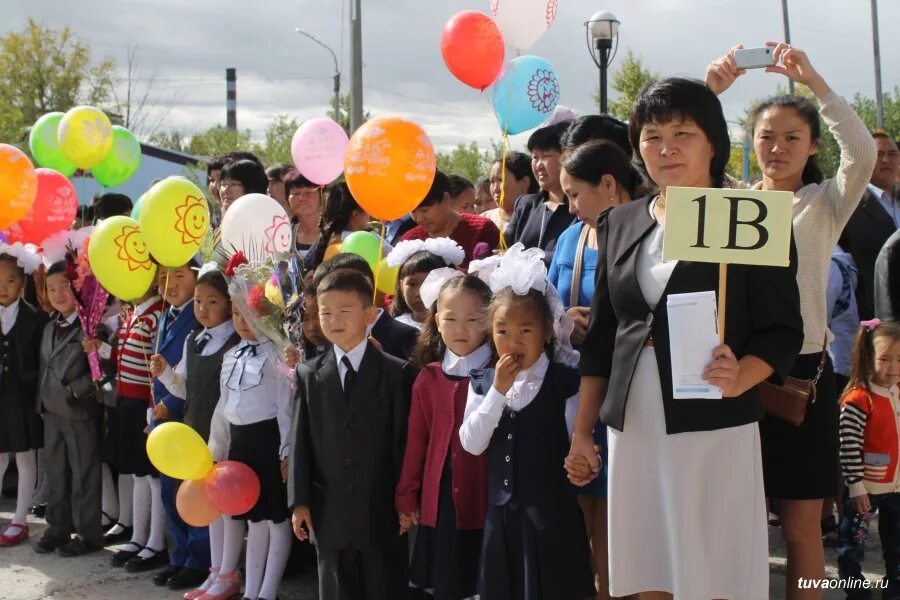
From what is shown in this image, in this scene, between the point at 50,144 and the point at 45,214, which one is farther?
the point at 50,144

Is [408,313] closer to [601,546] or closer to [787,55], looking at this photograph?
[601,546]

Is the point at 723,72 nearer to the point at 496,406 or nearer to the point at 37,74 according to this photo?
the point at 496,406

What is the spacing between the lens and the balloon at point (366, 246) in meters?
4.96

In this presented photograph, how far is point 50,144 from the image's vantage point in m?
6.80

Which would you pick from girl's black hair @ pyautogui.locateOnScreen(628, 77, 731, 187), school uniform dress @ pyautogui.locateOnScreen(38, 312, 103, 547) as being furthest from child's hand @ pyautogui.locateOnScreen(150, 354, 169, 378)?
girl's black hair @ pyautogui.locateOnScreen(628, 77, 731, 187)

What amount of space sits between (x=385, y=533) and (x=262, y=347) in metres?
1.24

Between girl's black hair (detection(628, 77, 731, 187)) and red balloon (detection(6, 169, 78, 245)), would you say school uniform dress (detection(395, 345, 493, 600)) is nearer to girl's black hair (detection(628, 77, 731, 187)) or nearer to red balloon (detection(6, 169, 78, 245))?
girl's black hair (detection(628, 77, 731, 187))

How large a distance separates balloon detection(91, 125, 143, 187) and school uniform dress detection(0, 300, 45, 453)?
62.7 inches

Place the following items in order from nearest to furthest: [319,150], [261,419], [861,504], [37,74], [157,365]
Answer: [861,504], [261,419], [157,365], [319,150], [37,74]

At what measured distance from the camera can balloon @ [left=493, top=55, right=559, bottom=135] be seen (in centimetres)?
543

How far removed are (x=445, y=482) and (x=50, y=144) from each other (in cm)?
479

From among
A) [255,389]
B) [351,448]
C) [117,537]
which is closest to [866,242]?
[351,448]

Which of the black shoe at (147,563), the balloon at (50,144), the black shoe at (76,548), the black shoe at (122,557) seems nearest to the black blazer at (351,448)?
the black shoe at (147,563)

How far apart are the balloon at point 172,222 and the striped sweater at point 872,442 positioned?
3407mm
